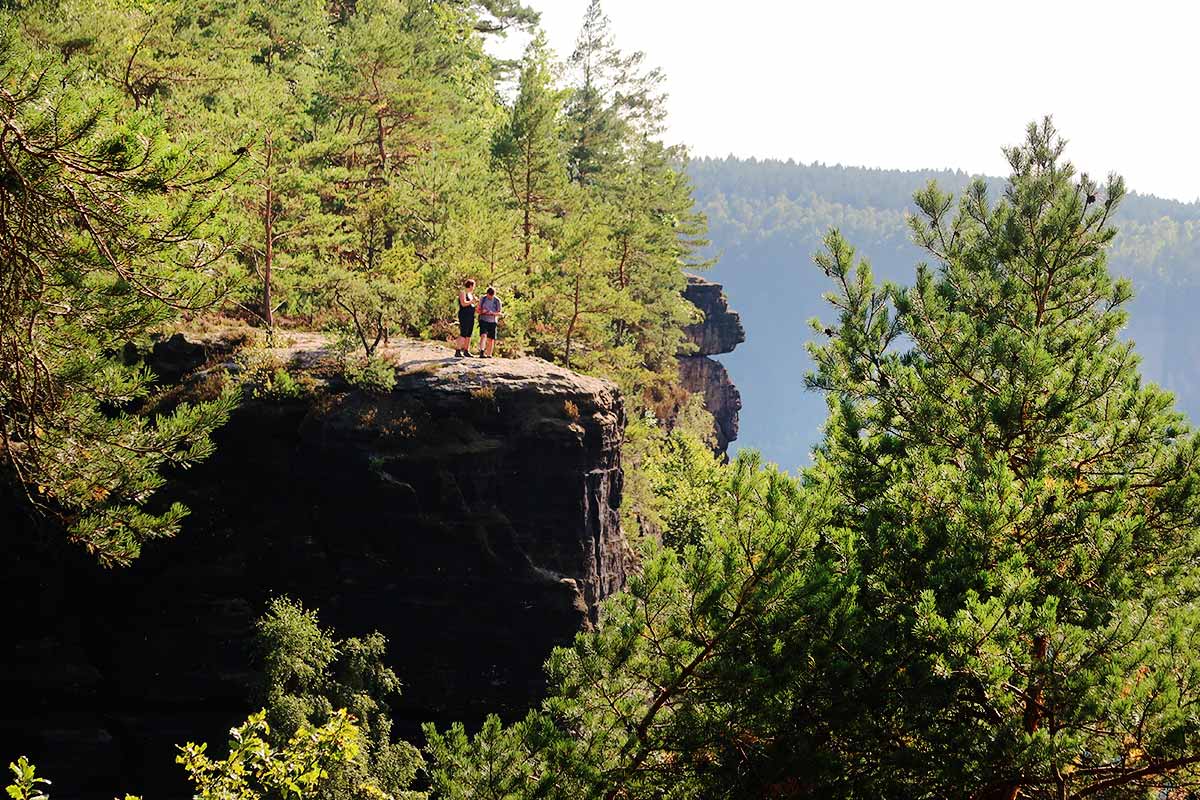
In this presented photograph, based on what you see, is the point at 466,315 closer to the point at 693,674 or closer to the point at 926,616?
the point at 693,674

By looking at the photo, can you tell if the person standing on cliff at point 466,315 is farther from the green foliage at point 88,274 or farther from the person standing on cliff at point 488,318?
the green foliage at point 88,274

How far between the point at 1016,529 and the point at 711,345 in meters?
48.4

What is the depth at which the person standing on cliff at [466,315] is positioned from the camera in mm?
19195

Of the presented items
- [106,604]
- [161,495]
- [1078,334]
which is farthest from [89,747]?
[1078,334]

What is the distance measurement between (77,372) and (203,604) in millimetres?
9452

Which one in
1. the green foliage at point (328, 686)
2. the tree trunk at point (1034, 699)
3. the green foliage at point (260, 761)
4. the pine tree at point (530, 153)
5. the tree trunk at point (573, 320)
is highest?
the pine tree at point (530, 153)

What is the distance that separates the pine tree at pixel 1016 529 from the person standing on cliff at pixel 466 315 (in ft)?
29.8

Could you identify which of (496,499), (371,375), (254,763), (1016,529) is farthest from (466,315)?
(254,763)

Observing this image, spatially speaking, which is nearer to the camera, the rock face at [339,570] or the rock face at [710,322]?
the rock face at [339,570]

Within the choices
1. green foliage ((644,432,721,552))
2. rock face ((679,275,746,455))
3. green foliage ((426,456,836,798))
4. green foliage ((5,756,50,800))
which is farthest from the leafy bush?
rock face ((679,275,746,455))

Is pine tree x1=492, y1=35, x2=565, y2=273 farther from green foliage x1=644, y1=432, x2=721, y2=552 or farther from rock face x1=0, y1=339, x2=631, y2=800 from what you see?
green foliage x1=644, y1=432, x2=721, y2=552

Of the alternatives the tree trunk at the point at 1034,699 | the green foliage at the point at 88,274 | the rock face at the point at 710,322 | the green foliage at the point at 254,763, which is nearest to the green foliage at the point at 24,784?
the green foliage at the point at 254,763

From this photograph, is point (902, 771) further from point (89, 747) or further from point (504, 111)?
point (504, 111)

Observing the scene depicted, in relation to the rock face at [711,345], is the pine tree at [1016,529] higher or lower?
higher
